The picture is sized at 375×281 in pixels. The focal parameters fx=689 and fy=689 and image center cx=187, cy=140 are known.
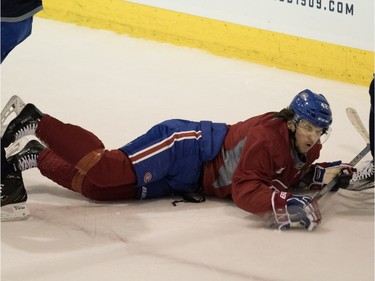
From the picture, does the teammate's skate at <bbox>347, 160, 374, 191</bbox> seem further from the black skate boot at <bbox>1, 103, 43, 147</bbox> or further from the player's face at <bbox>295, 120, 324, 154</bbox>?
the black skate boot at <bbox>1, 103, 43, 147</bbox>

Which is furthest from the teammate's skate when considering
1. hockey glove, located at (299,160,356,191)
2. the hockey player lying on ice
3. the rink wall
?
the rink wall

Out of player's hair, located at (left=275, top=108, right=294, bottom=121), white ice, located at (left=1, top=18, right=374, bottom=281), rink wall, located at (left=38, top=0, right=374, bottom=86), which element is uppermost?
rink wall, located at (left=38, top=0, right=374, bottom=86)

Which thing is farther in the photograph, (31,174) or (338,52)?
(338,52)

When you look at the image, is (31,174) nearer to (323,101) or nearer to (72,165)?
(72,165)

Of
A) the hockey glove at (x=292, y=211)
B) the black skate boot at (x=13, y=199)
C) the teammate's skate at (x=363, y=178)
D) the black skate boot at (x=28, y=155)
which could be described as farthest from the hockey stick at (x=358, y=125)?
the black skate boot at (x=13, y=199)

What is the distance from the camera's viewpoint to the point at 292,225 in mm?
1973

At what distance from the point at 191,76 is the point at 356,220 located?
1754 mm

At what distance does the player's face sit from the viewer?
206 centimetres

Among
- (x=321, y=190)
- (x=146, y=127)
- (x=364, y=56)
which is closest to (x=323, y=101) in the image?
(x=321, y=190)

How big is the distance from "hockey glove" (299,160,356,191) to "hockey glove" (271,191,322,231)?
355 mm

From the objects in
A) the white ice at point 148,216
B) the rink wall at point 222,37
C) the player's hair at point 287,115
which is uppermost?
the rink wall at point 222,37

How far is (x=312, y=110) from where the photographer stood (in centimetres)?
205

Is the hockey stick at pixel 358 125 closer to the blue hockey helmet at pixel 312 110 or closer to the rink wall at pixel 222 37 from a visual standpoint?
the blue hockey helmet at pixel 312 110

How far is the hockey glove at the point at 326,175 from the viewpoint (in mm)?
2316
